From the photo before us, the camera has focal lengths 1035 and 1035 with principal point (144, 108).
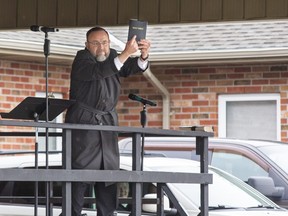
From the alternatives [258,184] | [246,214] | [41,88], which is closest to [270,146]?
[258,184]

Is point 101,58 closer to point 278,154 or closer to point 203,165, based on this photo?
point 203,165

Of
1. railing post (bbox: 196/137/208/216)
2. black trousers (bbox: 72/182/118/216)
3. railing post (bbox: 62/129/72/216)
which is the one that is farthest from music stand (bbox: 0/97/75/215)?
railing post (bbox: 196/137/208/216)

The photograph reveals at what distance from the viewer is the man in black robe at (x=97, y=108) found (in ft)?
23.5

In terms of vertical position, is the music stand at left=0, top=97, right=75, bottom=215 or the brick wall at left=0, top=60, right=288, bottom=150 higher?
the brick wall at left=0, top=60, right=288, bottom=150

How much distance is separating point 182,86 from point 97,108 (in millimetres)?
7219

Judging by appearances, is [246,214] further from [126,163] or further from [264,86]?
[264,86]

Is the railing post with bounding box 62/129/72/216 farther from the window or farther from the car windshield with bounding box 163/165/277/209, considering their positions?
the window

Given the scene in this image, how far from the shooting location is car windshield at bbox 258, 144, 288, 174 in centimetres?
1082

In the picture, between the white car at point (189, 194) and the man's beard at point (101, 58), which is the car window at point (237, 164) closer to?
the white car at point (189, 194)

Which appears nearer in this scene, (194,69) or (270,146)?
(270,146)

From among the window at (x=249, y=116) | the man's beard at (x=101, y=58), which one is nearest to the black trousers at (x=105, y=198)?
the man's beard at (x=101, y=58)

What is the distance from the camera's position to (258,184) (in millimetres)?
10328

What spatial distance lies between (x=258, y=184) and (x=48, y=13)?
3067 mm

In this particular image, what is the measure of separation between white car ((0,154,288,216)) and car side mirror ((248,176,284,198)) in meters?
0.55
